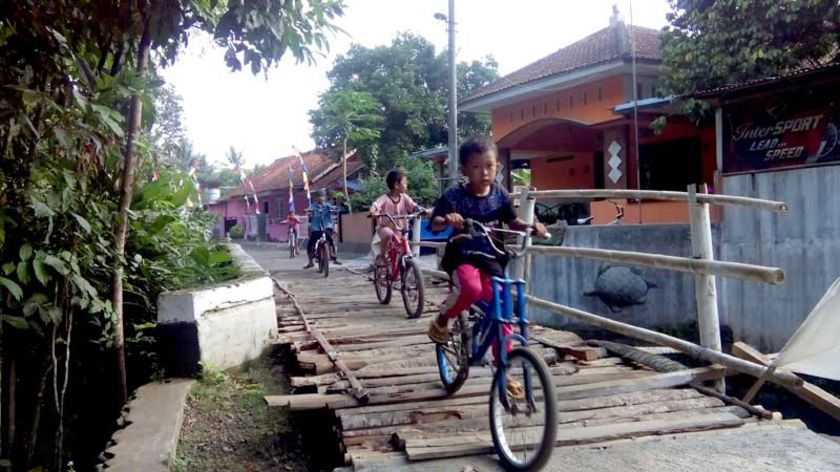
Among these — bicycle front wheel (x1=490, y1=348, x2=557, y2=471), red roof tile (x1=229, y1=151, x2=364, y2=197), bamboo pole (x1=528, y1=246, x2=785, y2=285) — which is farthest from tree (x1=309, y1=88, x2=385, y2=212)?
bicycle front wheel (x1=490, y1=348, x2=557, y2=471)

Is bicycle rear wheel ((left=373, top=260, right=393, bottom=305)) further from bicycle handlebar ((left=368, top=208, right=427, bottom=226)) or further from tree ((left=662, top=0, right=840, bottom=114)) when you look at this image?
tree ((left=662, top=0, right=840, bottom=114))

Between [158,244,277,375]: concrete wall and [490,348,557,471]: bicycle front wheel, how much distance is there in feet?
7.50

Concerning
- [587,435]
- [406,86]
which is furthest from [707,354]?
[406,86]

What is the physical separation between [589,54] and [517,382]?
15381mm

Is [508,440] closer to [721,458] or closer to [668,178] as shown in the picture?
[721,458]

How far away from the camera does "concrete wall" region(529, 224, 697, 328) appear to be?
11.7m

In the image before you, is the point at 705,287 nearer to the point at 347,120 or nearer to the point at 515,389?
the point at 515,389

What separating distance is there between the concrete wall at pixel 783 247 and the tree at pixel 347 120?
14.7 metres

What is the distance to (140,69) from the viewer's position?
174 inches

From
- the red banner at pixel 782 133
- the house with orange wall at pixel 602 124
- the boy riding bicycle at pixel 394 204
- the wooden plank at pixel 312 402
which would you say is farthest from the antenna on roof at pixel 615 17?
the wooden plank at pixel 312 402

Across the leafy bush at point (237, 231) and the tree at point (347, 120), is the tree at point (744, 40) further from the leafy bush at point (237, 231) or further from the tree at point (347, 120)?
the leafy bush at point (237, 231)

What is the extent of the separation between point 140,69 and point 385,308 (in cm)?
381

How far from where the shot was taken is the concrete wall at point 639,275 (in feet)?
38.5

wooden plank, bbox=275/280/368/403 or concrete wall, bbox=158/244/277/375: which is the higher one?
concrete wall, bbox=158/244/277/375
